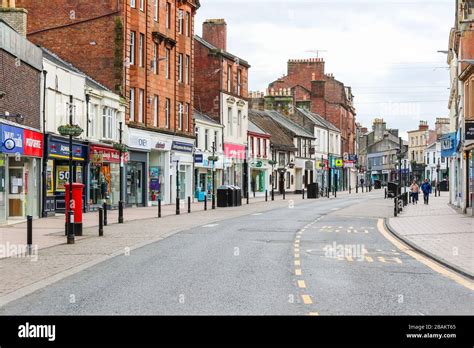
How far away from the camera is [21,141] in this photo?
28.9 meters

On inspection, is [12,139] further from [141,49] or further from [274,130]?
[274,130]

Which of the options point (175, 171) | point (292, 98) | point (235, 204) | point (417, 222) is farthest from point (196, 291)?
point (292, 98)

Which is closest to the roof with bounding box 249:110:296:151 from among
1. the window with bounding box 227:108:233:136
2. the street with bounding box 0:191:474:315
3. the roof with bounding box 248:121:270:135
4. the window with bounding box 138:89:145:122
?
the roof with bounding box 248:121:270:135

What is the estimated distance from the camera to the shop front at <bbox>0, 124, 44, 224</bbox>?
89.8 feet

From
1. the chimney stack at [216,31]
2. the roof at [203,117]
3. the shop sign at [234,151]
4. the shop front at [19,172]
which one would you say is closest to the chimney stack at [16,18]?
the shop front at [19,172]

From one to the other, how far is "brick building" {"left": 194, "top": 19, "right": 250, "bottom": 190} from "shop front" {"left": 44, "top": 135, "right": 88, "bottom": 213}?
1084 inches

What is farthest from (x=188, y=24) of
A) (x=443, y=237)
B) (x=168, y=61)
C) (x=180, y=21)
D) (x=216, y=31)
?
(x=443, y=237)

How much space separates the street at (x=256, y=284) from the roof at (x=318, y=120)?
74480mm

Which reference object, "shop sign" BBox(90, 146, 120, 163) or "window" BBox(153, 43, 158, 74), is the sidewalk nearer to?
"shop sign" BBox(90, 146, 120, 163)

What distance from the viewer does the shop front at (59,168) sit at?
3366 centimetres

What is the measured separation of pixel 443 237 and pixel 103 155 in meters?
22.9

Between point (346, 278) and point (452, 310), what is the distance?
3360 millimetres

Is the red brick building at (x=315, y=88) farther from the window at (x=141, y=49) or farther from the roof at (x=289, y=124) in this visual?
the window at (x=141, y=49)
